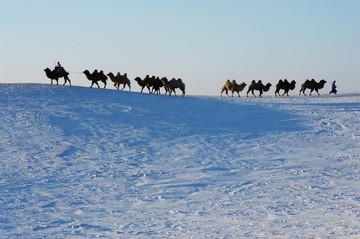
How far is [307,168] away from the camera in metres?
17.3

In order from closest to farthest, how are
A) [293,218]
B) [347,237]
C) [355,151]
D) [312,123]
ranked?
[347,237] < [293,218] < [355,151] < [312,123]

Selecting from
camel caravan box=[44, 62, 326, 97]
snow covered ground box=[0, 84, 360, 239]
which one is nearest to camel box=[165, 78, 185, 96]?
camel caravan box=[44, 62, 326, 97]

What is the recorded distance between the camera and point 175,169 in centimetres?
1767

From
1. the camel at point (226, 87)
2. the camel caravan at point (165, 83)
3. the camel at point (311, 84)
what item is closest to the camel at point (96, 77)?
the camel caravan at point (165, 83)

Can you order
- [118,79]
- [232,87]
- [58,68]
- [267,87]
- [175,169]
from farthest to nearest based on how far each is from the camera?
[267,87] → [232,87] → [118,79] → [58,68] → [175,169]

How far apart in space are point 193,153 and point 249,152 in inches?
57.5

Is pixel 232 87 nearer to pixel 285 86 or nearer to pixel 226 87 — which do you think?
pixel 226 87

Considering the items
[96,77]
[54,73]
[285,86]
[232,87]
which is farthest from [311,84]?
[54,73]

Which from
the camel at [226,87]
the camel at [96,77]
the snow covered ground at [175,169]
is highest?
the camel at [96,77]

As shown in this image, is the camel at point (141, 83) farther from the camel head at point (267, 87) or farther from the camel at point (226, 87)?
the camel head at point (267, 87)

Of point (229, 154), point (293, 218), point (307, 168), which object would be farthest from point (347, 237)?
point (229, 154)

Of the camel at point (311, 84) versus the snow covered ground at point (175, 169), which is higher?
the camel at point (311, 84)

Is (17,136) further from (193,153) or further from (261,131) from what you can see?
(261,131)

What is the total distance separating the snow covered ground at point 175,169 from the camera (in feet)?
41.5
